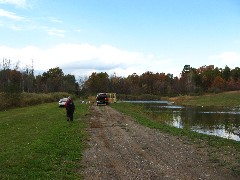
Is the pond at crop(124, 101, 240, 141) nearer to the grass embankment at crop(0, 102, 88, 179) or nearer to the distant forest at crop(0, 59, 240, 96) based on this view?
the grass embankment at crop(0, 102, 88, 179)

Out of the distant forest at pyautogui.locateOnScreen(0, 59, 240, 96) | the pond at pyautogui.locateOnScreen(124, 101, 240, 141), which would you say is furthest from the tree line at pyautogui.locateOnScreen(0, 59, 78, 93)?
the pond at pyautogui.locateOnScreen(124, 101, 240, 141)

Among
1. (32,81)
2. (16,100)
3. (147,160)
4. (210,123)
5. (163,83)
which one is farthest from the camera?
(163,83)

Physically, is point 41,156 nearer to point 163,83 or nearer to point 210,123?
point 210,123

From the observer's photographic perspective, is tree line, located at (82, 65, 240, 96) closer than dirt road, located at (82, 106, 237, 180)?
No

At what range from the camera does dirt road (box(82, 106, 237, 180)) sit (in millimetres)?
10984

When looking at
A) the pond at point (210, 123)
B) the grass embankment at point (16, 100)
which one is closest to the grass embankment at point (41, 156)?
the pond at point (210, 123)

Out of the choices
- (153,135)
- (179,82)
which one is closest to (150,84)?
(179,82)

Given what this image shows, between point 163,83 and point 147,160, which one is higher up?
point 163,83

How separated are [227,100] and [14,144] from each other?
7266 centimetres

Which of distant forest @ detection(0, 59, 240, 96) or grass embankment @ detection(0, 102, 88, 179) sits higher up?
distant forest @ detection(0, 59, 240, 96)

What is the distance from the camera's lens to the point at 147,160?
13.2m

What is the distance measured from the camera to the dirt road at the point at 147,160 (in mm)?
10984

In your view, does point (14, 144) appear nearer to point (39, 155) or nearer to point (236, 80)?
point (39, 155)

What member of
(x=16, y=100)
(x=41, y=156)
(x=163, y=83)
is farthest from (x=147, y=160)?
(x=163, y=83)
